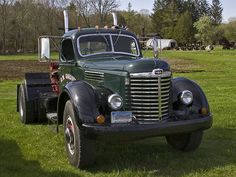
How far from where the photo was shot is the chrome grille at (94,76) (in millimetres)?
7316

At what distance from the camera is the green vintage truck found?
651 centimetres

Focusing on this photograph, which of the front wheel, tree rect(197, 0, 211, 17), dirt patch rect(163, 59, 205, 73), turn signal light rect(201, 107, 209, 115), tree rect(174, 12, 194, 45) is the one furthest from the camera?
tree rect(197, 0, 211, 17)

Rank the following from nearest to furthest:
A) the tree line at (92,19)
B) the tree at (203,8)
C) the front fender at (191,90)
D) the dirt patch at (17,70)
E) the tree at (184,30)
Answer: the front fender at (191,90) < the dirt patch at (17,70) < the tree line at (92,19) < the tree at (184,30) < the tree at (203,8)

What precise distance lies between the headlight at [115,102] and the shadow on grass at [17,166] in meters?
→ 1.15

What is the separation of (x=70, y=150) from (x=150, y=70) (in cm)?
182

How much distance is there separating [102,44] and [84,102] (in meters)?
2.03

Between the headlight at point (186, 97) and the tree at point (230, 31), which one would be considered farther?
the tree at point (230, 31)

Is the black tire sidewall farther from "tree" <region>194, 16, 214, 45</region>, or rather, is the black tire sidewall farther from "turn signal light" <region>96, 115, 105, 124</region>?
"tree" <region>194, 16, 214, 45</region>

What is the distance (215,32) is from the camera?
109m

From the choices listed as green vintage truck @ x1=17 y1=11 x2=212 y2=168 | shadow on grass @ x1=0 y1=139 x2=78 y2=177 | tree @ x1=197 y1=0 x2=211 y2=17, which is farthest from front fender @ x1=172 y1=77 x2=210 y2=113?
tree @ x1=197 y1=0 x2=211 y2=17

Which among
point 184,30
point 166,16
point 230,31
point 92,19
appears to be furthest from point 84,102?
point 166,16

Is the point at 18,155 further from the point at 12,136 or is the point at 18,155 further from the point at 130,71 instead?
the point at 130,71

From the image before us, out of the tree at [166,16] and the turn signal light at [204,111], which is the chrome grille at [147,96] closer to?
the turn signal light at [204,111]

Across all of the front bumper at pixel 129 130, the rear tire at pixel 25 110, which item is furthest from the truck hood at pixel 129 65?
the rear tire at pixel 25 110
